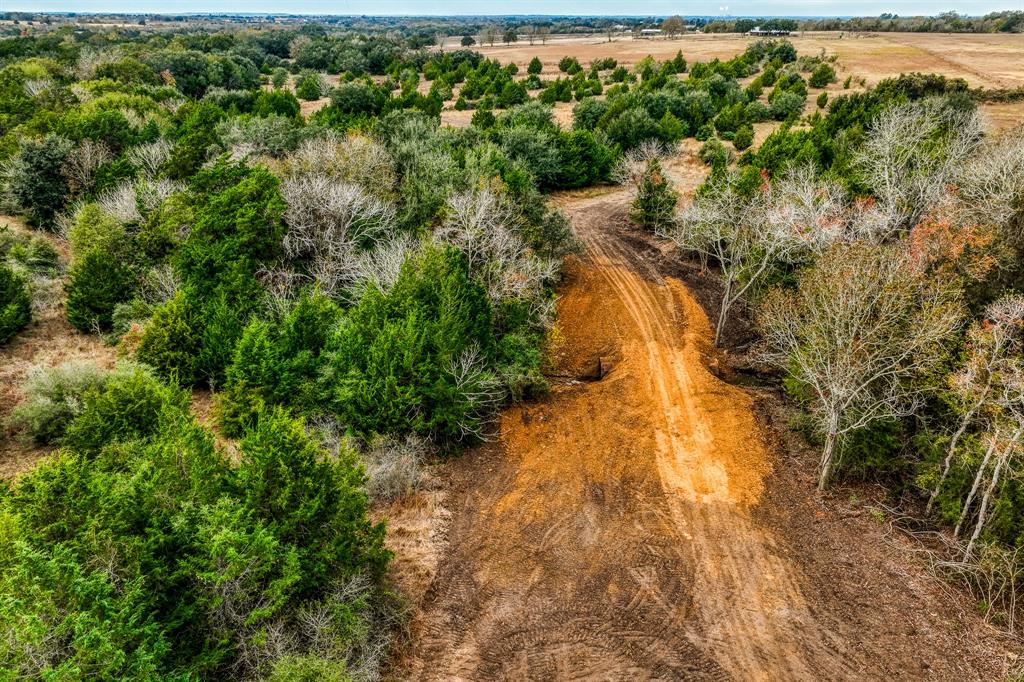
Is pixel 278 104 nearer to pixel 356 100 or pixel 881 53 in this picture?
pixel 356 100

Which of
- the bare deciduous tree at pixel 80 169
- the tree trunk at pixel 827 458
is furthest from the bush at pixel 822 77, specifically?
the bare deciduous tree at pixel 80 169

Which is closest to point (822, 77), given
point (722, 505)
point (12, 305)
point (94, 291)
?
point (722, 505)

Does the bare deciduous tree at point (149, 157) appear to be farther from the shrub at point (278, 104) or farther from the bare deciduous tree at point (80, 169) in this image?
the shrub at point (278, 104)

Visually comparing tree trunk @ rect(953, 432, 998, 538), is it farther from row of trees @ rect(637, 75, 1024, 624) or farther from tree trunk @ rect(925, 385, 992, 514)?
tree trunk @ rect(925, 385, 992, 514)

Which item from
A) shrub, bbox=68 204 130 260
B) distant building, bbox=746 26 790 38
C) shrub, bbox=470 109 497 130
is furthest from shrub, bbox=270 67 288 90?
distant building, bbox=746 26 790 38

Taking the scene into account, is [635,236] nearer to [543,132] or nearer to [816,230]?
[543,132]

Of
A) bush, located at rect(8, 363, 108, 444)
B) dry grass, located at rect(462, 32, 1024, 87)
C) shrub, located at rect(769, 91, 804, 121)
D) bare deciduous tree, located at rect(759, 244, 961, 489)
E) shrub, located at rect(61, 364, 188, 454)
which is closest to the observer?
bare deciduous tree, located at rect(759, 244, 961, 489)

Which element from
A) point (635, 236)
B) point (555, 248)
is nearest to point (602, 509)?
point (555, 248)
